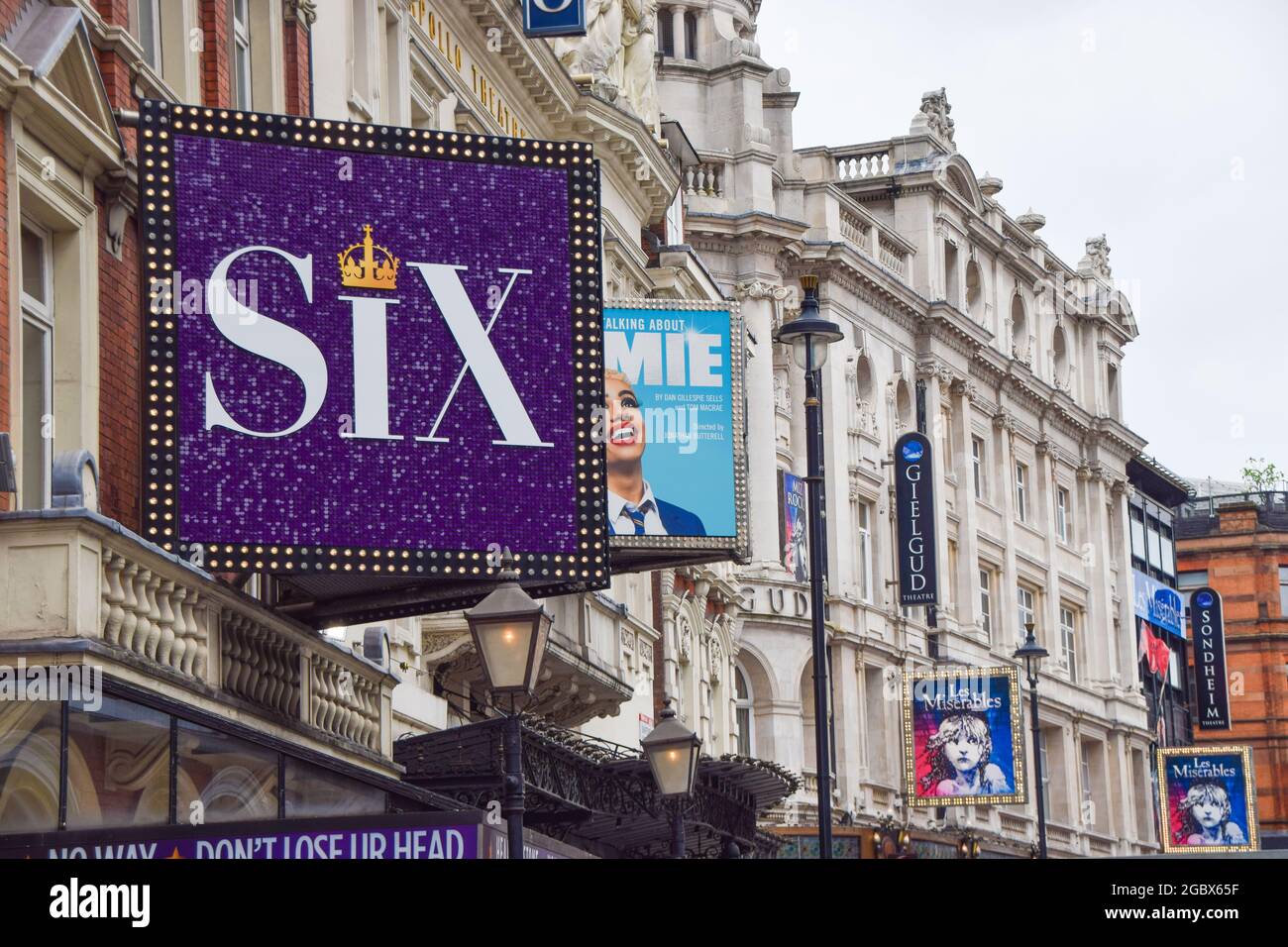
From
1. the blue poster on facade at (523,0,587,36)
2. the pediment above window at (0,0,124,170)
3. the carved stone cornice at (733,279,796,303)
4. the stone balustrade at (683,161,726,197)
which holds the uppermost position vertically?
the stone balustrade at (683,161,726,197)

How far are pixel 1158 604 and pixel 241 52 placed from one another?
66059mm

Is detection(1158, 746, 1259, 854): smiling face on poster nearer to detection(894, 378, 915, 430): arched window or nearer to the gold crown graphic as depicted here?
detection(894, 378, 915, 430): arched window

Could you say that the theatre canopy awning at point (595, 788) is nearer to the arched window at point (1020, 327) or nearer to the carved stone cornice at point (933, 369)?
the carved stone cornice at point (933, 369)

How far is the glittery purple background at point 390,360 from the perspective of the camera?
56.3 ft

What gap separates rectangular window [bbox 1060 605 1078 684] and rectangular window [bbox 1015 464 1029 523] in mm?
3809

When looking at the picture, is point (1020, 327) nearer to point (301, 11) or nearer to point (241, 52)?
point (301, 11)

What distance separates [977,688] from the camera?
55969mm

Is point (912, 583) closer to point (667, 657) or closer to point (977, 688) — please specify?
point (977, 688)

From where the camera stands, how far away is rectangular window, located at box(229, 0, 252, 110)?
21.4m

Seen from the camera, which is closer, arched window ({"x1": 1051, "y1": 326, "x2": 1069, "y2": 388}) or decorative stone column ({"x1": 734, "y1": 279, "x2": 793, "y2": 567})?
decorative stone column ({"x1": 734, "y1": 279, "x2": 793, "y2": 567})

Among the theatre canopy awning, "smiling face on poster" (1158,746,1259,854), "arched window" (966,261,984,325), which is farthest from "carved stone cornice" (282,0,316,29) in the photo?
"smiling face on poster" (1158,746,1259,854)

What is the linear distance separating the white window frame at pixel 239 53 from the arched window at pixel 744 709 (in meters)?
34.0

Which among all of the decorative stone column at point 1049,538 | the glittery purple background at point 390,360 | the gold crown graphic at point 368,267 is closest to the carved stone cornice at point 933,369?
the decorative stone column at point 1049,538
